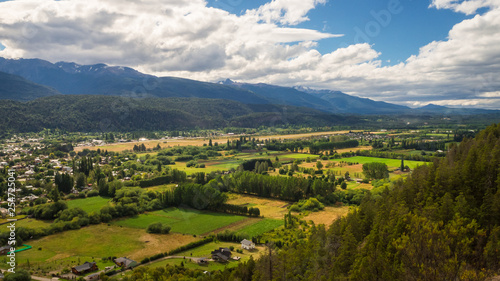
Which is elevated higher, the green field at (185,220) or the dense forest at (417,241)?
the dense forest at (417,241)

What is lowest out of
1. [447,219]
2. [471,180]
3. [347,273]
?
[347,273]

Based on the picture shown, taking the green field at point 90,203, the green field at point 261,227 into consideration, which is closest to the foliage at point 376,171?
the green field at point 261,227

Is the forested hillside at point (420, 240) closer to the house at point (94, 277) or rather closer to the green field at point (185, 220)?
the house at point (94, 277)

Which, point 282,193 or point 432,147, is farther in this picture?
point 432,147

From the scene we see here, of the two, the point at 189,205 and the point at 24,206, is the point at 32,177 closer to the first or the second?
the point at 24,206

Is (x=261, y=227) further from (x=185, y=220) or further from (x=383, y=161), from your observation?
(x=383, y=161)

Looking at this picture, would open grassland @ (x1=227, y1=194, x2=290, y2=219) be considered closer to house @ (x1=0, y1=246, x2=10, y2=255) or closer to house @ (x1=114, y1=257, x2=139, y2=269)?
house @ (x1=114, y1=257, x2=139, y2=269)

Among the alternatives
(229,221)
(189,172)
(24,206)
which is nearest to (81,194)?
(24,206)
